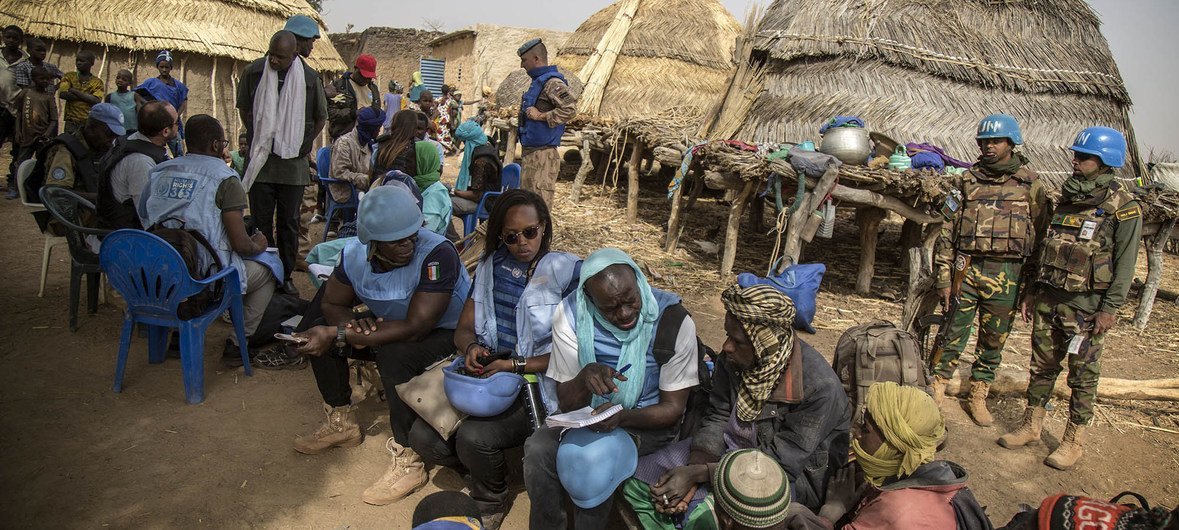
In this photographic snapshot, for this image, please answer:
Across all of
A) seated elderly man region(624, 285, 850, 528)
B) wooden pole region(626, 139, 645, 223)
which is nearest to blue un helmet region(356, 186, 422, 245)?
seated elderly man region(624, 285, 850, 528)

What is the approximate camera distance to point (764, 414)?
268cm

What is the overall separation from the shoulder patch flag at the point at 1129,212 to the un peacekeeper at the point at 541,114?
440 centimetres

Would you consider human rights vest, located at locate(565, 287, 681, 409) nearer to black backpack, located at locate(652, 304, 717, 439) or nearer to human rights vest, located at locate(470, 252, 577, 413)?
black backpack, located at locate(652, 304, 717, 439)

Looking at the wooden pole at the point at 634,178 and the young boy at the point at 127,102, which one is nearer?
the young boy at the point at 127,102

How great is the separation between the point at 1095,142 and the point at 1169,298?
659 cm

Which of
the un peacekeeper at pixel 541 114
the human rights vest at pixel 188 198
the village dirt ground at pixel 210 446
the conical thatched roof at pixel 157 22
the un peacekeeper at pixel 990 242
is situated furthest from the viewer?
the conical thatched roof at pixel 157 22

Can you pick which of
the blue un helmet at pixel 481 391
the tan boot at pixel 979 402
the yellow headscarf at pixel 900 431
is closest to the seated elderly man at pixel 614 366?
the blue un helmet at pixel 481 391

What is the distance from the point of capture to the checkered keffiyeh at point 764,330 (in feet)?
8.30

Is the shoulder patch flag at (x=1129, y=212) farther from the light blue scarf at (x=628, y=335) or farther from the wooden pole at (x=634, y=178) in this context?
the wooden pole at (x=634, y=178)

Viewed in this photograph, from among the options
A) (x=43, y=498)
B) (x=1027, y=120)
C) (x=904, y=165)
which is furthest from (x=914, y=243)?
(x=43, y=498)

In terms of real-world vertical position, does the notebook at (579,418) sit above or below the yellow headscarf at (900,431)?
below

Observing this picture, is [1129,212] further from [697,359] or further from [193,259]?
[193,259]

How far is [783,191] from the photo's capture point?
274 inches

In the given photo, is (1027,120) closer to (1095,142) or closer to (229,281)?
(1095,142)
